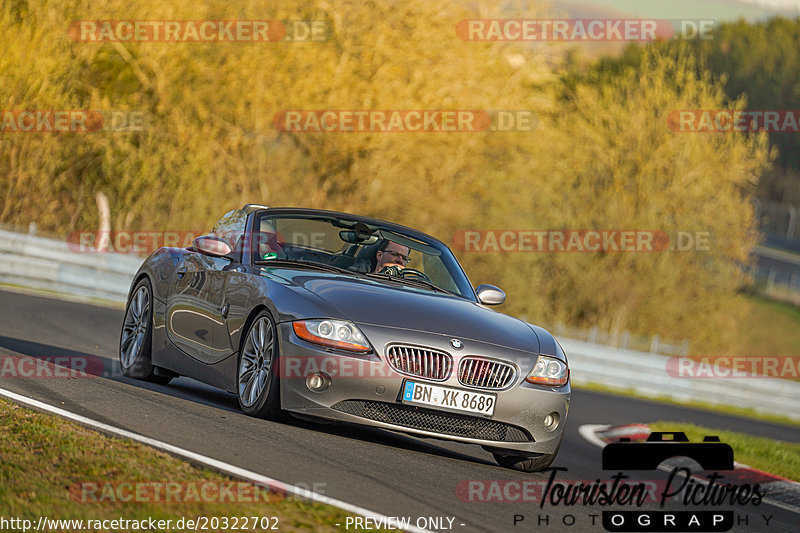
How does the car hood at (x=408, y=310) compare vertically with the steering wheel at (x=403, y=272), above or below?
below

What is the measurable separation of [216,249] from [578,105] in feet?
117

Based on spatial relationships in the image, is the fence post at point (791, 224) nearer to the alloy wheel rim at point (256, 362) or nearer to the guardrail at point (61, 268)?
the guardrail at point (61, 268)

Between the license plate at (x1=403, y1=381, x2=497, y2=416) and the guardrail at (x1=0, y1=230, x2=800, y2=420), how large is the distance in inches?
688

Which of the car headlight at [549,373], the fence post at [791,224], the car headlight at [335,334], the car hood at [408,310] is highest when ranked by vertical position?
the fence post at [791,224]

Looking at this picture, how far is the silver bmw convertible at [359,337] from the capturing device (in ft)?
23.9

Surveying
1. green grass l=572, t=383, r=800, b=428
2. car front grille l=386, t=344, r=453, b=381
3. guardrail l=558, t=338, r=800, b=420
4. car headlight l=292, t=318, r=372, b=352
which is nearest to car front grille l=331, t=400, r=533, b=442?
car front grille l=386, t=344, r=453, b=381

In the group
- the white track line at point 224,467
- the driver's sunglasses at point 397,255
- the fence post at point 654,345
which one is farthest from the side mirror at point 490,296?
the fence post at point 654,345

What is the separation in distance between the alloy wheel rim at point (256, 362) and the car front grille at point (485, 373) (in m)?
1.24

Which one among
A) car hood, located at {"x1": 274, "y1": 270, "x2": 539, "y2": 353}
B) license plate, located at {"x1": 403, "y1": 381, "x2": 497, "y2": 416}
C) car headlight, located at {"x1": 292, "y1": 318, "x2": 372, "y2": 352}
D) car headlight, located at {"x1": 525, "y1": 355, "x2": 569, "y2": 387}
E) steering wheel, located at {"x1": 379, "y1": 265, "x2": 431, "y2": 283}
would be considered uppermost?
steering wheel, located at {"x1": 379, "y1": 265, "x2": 431, "y2": 283}

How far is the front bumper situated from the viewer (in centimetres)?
722

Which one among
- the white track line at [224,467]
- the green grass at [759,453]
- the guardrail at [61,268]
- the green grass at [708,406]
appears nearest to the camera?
the white track line at [224,467]

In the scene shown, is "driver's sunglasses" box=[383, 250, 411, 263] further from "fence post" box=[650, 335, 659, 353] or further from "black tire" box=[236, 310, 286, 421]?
"fence post" box=[650, 335, 659, 353]

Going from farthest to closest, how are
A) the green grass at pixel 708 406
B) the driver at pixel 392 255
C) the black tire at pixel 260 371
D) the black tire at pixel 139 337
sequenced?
1. the green grass at pixel 708 406
2. the black tire at pixel 139 337
3. the driver at pixel 392 255
4. the black tire at pixel 260 371

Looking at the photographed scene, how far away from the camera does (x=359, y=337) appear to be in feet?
23.9
